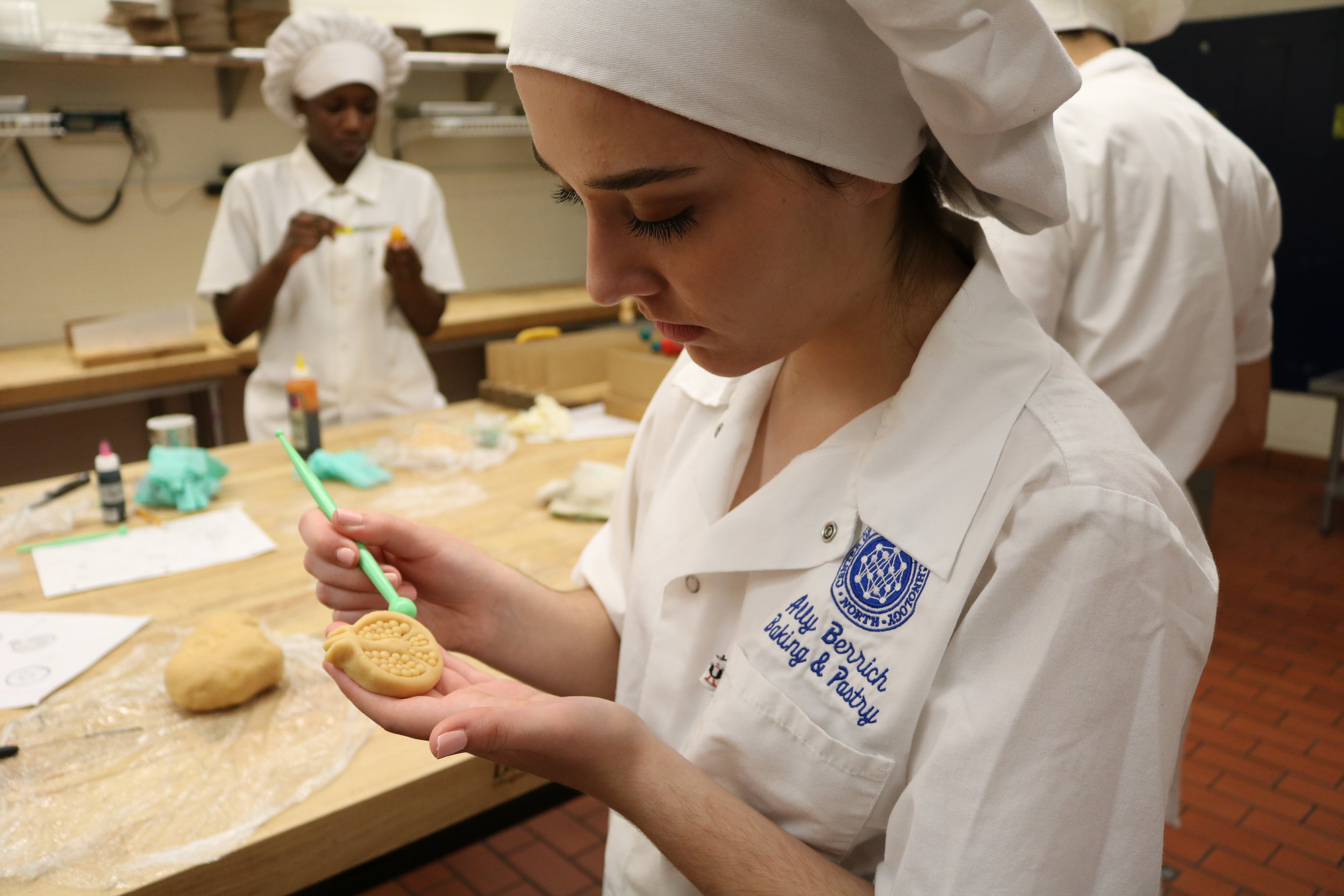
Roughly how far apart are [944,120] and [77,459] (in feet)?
15.2

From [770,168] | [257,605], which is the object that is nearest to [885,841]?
[770,168]

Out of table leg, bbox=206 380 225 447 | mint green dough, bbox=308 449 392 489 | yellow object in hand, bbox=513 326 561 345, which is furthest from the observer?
table leg, bbox=206 380 225 447

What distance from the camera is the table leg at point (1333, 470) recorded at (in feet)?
14.7

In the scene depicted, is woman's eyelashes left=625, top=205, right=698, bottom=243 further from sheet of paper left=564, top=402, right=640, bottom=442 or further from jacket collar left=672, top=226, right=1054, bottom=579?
sheet of paper left=564, top=402, right=640, bottom=442

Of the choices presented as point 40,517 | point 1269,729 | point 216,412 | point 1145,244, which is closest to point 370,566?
point 40,517

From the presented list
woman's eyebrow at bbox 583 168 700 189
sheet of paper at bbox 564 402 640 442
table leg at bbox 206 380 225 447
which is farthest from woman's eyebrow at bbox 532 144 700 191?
table leg at bbox 206 380 225 447

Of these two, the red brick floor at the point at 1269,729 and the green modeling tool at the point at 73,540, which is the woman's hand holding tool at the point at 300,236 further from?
the red brick floor at the point at 1269,729

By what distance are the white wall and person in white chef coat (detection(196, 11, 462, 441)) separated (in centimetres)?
155

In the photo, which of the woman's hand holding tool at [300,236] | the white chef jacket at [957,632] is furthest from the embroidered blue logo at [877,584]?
the woman's hand holding tool at [300,236]

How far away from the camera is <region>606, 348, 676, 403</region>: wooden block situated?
9.38ft

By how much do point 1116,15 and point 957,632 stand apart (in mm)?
1708

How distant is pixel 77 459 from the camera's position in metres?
4.46

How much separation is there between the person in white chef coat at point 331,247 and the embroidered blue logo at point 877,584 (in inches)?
102

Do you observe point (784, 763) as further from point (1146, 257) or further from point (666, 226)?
point (1146, 257)
